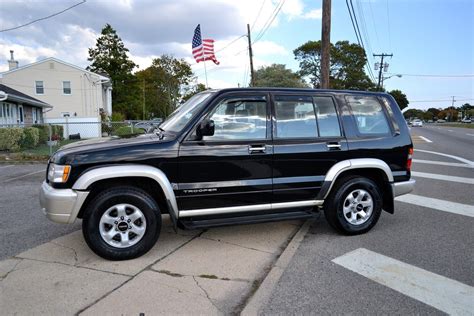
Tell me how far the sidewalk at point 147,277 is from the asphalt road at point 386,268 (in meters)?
0.41

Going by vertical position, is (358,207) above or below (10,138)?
below

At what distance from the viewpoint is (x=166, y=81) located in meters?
64.2

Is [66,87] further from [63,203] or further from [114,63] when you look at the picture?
[63,203]

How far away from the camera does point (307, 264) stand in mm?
3928

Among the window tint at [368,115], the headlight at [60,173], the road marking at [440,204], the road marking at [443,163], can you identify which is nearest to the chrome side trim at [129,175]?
the headlight at [60,173]

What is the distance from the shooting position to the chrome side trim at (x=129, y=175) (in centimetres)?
375

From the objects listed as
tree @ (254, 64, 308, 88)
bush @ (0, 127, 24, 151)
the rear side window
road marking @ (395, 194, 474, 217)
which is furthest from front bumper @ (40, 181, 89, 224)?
tree @ (254, 64, 308, 88)

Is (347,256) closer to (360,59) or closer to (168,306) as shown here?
(168,306)

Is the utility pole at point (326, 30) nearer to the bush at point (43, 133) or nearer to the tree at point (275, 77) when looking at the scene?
the bush at point (43, 133)

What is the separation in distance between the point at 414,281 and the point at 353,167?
5.33 ft

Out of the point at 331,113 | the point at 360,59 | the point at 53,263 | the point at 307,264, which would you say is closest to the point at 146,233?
the point at 53,263

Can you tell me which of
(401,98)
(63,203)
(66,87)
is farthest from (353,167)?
(401,98)

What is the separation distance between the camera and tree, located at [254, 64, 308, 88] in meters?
50.7

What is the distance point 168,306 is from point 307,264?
63.8 inches
